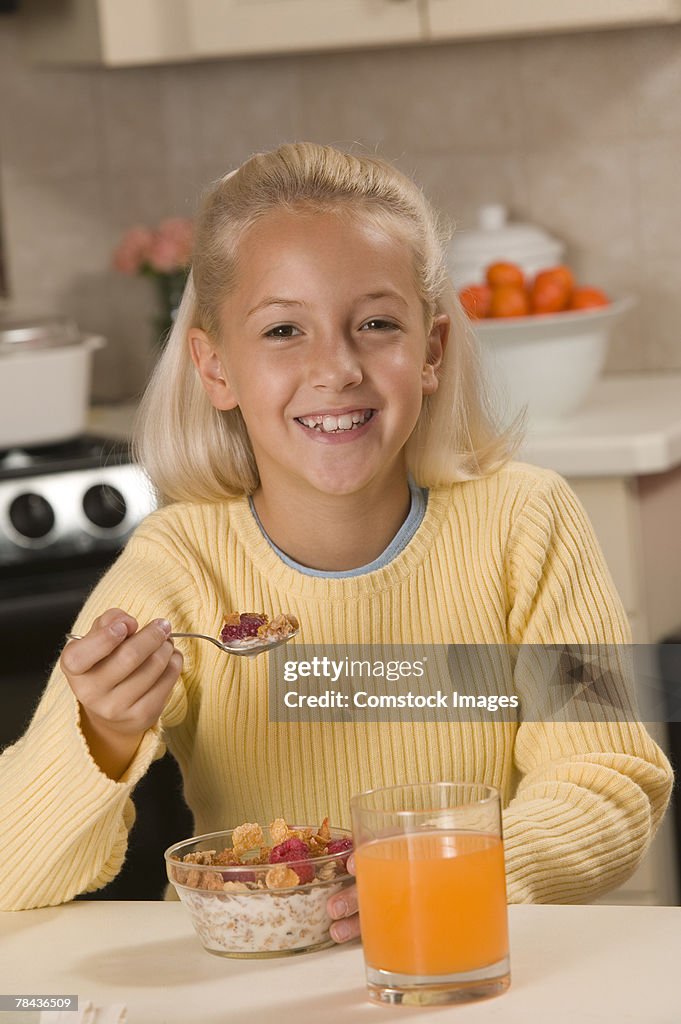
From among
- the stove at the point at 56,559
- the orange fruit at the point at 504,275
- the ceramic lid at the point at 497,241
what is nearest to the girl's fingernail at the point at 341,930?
the stove at the point at 56,559

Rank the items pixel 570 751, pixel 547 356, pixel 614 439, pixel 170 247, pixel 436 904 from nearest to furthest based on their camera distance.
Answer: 1. pixel 436 904
2. pixel 570 751
3. pixel 614 439
4. pixel 547 356
5. pixel 170 247

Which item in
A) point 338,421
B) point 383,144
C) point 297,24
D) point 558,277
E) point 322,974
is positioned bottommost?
point 322,974

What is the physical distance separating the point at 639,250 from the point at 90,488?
2.63 ft

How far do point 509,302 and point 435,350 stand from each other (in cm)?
74

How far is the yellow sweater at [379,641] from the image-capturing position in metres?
0.80

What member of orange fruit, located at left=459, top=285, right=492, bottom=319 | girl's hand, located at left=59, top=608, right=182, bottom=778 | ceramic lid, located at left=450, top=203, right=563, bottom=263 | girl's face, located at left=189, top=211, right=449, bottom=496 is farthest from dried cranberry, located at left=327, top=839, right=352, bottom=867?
ceramic lid, located at left=450, top=203, right=563, bottom=263

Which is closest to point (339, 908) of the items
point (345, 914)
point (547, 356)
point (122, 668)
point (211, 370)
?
point (345, 914)

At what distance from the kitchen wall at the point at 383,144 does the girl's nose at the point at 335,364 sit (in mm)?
1081

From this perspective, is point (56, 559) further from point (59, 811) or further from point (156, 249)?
point (59, 811)

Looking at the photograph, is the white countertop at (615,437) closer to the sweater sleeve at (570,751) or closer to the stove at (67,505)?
the stove at (67,505)

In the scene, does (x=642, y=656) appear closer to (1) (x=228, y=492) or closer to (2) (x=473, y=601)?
(2) (x=473, y=601)

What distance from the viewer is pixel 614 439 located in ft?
4.84

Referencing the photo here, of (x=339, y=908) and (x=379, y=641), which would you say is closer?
(x=339, y=908)

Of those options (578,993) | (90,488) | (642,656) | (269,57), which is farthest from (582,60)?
(578,993)
